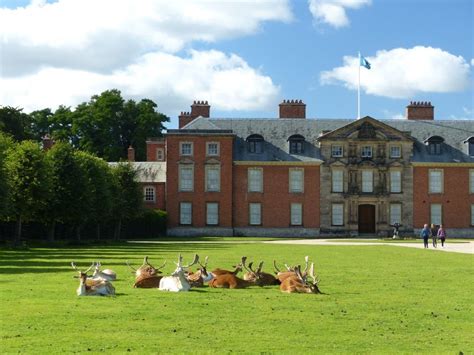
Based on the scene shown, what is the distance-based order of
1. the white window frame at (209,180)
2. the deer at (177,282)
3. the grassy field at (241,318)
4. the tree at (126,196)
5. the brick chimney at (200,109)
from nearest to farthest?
1. the grassy field at (241,318)
2. the deer at (177,282)
3. the tree at (126,196)
4. the white window frame at (209,180)
5. the brick chimney at (200,109)

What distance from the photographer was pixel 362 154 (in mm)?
64125

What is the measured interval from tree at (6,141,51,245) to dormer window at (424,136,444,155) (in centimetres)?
3419

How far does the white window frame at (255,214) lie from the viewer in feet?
210

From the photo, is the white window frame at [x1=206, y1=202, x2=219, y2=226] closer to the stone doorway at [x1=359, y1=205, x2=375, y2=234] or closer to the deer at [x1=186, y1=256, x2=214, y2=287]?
the stone doorway at [x1=359, y1=205, x2=375, y2=234]

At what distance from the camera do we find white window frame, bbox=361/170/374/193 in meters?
64.3

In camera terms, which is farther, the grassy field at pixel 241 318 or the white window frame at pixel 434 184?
the white window frame at pixel 434 184

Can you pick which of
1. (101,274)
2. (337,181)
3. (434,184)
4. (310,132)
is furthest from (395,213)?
(101,274)

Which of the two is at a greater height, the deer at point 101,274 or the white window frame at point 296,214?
the white window frame at point 296,214

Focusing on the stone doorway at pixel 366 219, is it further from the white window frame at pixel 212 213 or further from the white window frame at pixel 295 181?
the white window frame at pixel 212 213

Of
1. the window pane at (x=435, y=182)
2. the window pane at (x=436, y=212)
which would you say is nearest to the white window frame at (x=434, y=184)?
the window pane at (x=435, y=182)

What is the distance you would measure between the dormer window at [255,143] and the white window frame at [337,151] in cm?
566

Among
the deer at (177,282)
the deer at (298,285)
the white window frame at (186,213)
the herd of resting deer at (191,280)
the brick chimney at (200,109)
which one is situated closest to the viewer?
the herd of resting deer at (191,280)

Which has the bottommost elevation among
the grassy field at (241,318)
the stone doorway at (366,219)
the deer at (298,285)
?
the grassy field at (241,318)

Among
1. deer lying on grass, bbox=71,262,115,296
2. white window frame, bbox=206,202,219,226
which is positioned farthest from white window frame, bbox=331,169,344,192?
deer lying on grass, bbox=71,262,115,296
